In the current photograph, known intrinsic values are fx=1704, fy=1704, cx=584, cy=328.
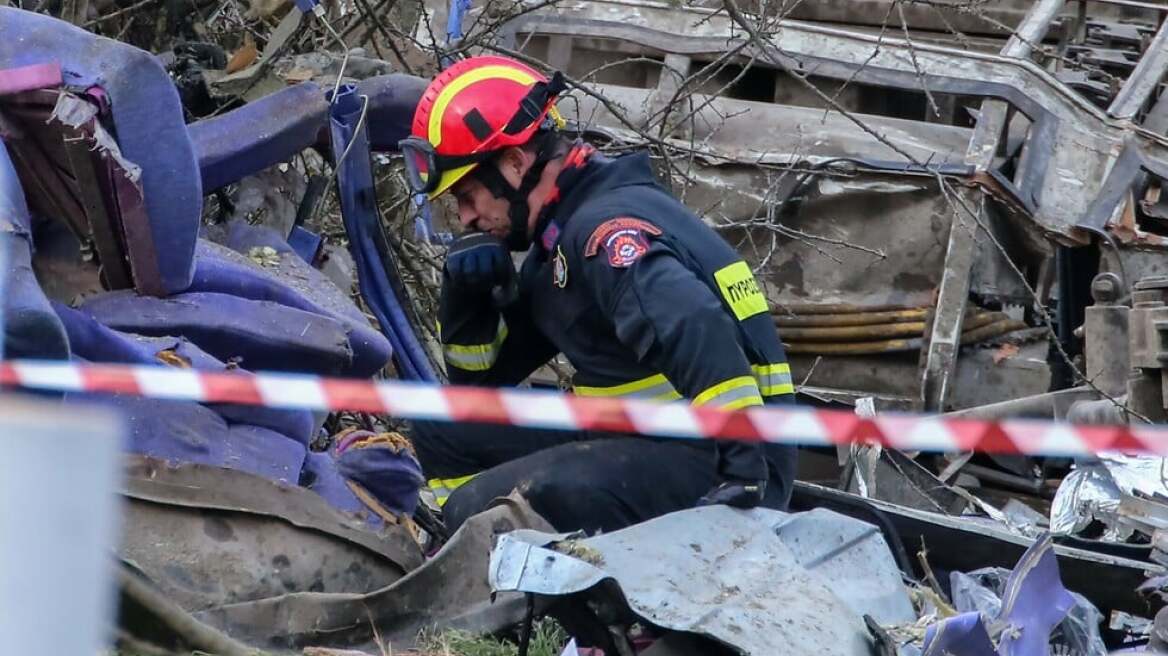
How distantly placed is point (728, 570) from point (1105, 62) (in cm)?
686

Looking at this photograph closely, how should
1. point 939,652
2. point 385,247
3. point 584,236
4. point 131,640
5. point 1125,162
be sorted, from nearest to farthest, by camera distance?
point 131,640
point 939,652
point 584,236
point 385,247
point 1125,162

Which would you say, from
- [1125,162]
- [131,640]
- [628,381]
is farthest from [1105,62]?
[131,640]

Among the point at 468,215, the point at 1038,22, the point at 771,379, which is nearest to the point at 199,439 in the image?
the point at 468,215

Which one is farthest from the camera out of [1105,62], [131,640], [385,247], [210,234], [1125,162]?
[1105,62]

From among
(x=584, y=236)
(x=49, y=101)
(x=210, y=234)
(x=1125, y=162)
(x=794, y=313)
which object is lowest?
(x=794, y=313)

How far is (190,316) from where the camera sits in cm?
400

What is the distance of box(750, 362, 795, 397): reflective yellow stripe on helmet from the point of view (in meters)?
3.86

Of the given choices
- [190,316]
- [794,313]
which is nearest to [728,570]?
[190,316]

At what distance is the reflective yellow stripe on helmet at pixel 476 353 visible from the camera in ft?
14.3

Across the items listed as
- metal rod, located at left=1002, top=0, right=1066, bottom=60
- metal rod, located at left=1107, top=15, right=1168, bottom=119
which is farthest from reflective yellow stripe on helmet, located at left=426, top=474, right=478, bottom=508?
metal rod, located at left=1002, top=0, right=1066, bottom=60

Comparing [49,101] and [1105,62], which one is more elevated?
[49,101]

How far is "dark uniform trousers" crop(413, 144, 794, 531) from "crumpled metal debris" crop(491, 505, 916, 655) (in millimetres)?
180

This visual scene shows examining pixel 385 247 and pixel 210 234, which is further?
pixel 385 247

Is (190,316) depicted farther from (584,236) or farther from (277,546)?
(584,236)
